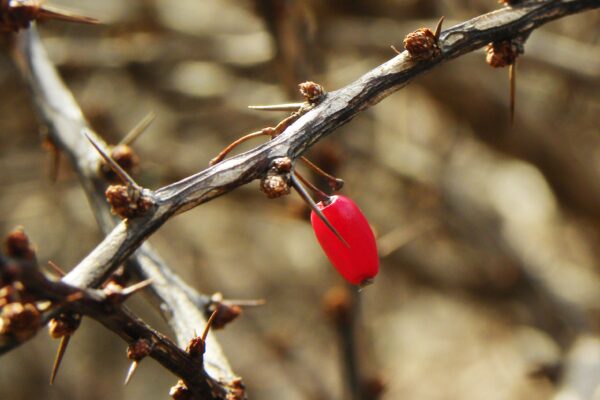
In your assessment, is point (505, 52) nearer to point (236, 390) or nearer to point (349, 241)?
point (349, 241)

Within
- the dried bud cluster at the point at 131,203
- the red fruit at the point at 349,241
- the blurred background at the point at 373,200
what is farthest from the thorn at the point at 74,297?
the blurred background at the point at 373,200

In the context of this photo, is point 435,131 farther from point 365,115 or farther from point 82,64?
point 82,64

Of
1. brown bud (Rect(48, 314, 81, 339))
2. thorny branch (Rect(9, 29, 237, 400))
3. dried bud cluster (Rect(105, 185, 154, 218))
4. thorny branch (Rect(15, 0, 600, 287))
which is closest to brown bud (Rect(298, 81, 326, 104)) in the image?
thorny branch (Rect(15, 0, 600, 287))

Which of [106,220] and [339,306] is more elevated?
[106,220]

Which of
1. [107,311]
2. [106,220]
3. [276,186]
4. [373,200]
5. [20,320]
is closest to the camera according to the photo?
[20,320]

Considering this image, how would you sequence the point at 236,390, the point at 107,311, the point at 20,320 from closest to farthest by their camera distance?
the point at 20,320 < the point at 107,311 < the point at 236,390

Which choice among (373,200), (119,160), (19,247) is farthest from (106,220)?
(373,200)

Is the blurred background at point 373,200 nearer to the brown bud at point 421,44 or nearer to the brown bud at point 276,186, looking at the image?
the brown bud at point 421,44
